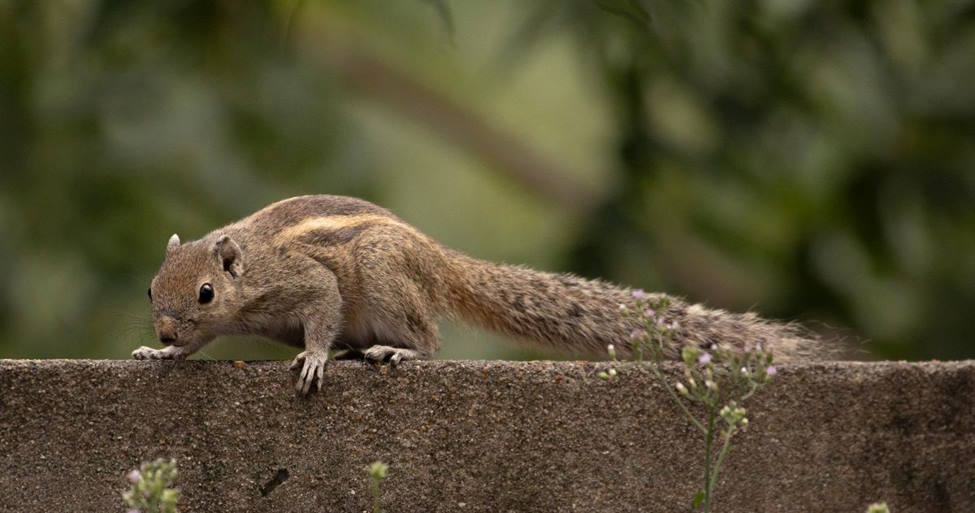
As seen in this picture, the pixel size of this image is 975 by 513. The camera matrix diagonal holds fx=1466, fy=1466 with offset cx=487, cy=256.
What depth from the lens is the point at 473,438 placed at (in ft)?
10.7

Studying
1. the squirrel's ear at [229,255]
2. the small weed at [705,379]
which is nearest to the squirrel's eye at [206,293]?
the squirrel's ear at [229,255]

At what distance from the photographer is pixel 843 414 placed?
11.0 feet

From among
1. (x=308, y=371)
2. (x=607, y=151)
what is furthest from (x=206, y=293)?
(x=607, y=151)

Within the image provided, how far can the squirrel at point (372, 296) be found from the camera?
4031mm

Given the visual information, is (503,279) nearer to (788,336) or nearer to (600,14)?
(788,336)

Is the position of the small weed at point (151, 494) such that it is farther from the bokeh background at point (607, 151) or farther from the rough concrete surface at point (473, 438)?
the bokeh background at point (607, 151)

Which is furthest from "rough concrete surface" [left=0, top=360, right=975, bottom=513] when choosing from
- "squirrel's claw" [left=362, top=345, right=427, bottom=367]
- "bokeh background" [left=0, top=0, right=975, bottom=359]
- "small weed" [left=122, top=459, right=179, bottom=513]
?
"bokeh background" [left=0, top=0, right=975, bottom=359]

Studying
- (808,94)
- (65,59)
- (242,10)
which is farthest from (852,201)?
(65,59)

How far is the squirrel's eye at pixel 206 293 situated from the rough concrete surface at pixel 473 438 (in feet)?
2.20

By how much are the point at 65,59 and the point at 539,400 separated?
13.7 ft

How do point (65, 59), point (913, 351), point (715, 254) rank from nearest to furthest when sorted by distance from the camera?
point (65, 59), point (913, 351), point (715, 254)

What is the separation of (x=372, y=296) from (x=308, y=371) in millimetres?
817

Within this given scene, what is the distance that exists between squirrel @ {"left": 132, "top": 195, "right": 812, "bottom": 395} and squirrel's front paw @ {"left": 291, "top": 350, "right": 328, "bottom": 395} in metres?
0.47

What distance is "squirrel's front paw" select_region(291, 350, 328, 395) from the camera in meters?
3.31
